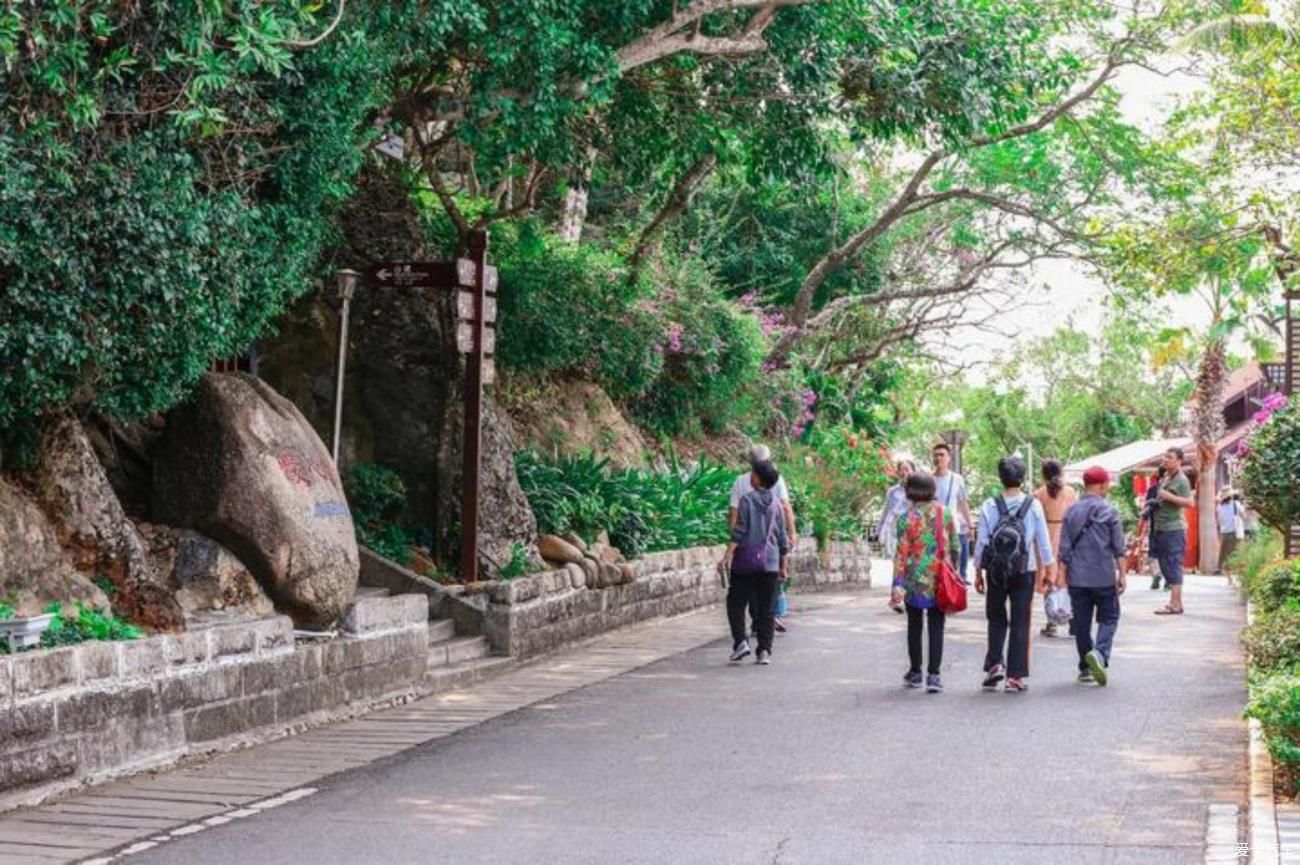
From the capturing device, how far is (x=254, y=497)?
39.9 ft

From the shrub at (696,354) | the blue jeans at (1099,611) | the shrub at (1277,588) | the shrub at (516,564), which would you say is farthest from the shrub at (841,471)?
the blue jeans at (1099,611)

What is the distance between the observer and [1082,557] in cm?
1339

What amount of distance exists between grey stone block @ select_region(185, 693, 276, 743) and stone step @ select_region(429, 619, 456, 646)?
336 cm

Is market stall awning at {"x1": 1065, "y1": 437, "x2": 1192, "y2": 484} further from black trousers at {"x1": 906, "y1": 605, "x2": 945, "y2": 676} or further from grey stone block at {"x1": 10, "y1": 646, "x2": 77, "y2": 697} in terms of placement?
grey stone block at {"x1": 10, "y1": 646, "x2": 77, "y2": 697}

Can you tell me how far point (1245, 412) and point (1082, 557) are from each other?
39.1m

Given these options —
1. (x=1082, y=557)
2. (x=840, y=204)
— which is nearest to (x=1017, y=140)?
(x=840, y=204)

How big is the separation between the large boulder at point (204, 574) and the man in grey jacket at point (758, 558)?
4011 mm

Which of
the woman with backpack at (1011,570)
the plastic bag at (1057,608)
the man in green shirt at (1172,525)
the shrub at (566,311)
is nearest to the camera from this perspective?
the woman with backpack at (1011,570)

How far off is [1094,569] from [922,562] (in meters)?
1.58

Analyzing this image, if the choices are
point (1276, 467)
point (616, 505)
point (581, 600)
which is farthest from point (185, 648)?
point (1276, 467)

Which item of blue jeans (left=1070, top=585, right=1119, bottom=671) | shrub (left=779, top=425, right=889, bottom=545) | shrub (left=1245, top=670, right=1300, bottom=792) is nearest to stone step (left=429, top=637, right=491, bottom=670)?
blue jeans (left=1070, top=585, right=1119, bottom=671)

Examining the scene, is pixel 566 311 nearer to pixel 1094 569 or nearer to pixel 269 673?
pixel 1094 569

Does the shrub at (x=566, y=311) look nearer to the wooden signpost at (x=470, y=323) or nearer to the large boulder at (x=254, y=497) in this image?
the wooden signpost at (x=470, y=323)

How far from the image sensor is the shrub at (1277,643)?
36.5ft
